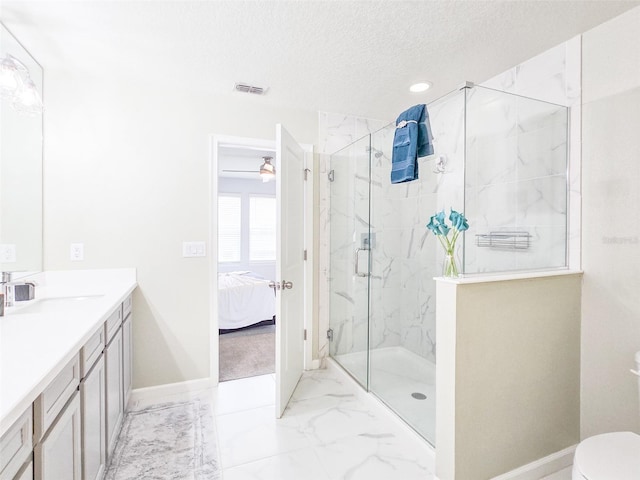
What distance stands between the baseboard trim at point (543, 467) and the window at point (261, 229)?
5271 mm

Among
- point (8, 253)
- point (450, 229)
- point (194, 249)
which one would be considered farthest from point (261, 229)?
point (450, 229)

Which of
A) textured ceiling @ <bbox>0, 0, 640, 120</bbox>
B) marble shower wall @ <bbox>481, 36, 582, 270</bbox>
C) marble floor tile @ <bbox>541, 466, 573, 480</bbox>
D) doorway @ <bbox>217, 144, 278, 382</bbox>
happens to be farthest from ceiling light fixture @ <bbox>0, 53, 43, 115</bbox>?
marble floor tile @ <bbox>541, 466, 573, 480</bbox>

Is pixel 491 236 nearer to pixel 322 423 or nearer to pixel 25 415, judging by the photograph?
pixel 322 423

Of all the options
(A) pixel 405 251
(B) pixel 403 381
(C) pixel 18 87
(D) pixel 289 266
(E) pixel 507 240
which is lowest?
(B) pixel 403 381

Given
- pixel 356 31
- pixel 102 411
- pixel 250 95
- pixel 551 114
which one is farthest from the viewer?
pixel 250 95

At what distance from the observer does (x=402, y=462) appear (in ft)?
5.93

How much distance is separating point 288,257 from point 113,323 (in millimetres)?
1159

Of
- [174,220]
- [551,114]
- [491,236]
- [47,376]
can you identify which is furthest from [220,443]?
[551,114]

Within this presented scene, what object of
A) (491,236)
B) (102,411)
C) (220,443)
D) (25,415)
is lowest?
(220,443)

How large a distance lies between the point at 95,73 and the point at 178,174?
2.83 ft

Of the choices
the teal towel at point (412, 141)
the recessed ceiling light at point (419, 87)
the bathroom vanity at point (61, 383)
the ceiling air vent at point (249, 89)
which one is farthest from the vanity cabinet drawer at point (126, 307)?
the recessed ceiling light at point (419, 87)

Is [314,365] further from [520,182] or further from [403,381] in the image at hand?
[520,182]

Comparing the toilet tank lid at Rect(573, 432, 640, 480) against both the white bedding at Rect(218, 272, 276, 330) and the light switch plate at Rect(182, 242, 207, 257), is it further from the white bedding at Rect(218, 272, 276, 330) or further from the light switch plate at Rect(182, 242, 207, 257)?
the white bedding at Rect(218, 272, 276, 330)

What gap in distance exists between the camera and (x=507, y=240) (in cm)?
198
